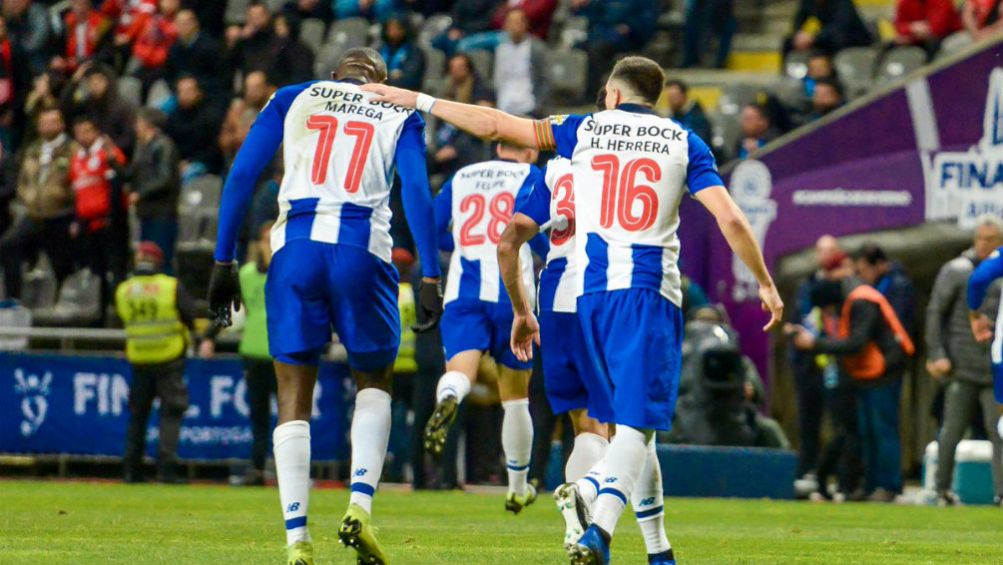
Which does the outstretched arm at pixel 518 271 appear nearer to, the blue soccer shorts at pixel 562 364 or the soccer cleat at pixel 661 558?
the blue soccer shorts at pixel 562 364

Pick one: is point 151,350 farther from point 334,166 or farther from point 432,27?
point 334,166

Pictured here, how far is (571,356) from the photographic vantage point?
10.3 meters

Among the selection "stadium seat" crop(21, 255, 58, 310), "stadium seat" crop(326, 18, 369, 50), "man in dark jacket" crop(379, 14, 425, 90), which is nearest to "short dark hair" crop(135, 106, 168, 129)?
"stadium seat" crop(21, 255, 58, 310)

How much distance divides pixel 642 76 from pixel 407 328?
9.86 m

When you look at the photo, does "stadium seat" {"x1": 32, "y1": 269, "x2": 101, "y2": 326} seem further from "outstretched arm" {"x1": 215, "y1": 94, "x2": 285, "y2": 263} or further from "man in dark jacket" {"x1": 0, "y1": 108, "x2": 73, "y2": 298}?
"outstretched arm" {"x1": 215, "y1": 94, "x2": 285, "y2": 263}

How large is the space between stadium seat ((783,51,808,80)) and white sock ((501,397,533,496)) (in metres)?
10.3

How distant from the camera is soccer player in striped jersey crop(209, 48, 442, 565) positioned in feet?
28.8

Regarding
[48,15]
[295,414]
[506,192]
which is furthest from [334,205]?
[48,15]

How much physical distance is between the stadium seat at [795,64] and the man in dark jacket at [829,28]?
0.07 meters

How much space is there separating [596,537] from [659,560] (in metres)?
0.89

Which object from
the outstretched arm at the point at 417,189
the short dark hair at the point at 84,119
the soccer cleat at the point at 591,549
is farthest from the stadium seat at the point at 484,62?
the soccer cleat at the point at 591,549

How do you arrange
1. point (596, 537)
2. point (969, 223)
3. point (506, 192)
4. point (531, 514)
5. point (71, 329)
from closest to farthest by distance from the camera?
point (596, 537) → point (506, 192) → point (531, 514) → point (969, 223) → point (71, 329)

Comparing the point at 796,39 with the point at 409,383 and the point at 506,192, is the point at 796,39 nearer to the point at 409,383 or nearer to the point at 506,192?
the point at 409,383

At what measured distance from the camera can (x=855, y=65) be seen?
21922 mm
